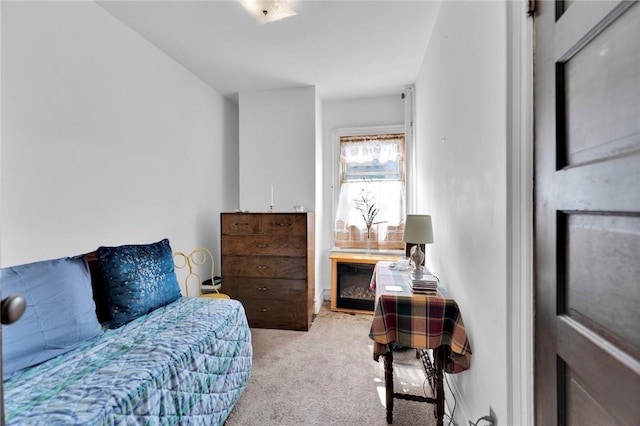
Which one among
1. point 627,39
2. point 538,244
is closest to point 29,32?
point 627,39

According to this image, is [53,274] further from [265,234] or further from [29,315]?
[265,234]

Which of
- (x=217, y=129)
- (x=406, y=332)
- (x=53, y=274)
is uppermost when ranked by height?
(x=217, y=129)

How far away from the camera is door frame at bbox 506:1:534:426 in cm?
91

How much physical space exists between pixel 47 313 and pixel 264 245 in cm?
180

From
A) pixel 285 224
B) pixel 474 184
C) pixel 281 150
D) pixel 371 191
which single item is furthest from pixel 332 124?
pixel 474 184

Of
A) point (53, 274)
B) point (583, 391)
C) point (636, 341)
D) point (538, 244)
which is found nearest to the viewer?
point (636, 341)

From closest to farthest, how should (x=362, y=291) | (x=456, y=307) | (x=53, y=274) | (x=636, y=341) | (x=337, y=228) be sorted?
(x=636, y=341)
(x=53, y=274)
(x=456, y=307)
(x=362, y=291)
(x=337, y=228)

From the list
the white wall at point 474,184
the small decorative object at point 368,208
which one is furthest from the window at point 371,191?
the white wall at point 474,184

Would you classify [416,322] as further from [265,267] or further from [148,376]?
[265,267]

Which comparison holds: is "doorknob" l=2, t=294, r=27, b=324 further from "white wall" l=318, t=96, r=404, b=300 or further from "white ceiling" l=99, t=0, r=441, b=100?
"white wall" l=318, t=96, r=404, b=300

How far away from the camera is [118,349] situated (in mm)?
1293

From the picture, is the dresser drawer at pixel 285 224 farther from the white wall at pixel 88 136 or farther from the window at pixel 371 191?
the window at pixel 371 191

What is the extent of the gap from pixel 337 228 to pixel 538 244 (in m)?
2.95

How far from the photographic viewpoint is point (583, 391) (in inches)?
26.0
